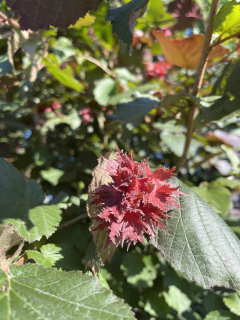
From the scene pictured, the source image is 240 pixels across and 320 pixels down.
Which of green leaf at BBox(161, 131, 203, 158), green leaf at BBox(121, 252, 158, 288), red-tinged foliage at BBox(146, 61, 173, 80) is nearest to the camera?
green leaf at BBox(121, 252, 158, 288)

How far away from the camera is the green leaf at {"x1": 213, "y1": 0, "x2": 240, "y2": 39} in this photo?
0.70 m

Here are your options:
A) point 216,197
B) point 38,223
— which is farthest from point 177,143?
point 38,223

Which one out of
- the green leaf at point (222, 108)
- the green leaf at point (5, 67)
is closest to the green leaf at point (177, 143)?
the green leaf at point (222, 108)

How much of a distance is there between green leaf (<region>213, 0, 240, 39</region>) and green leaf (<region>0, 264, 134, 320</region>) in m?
0.79

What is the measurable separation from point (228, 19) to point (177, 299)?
1.16 m

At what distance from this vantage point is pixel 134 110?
3.29ft

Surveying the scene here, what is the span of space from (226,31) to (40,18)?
1.83 feet

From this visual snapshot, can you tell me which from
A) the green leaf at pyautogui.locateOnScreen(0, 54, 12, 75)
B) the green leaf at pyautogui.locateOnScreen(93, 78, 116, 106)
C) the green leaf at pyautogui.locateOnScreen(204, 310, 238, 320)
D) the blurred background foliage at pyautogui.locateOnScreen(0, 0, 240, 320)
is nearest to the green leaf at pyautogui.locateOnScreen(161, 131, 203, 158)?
the blurred background foliage at pyautogui.locateOnScreen(0, 0, 240, 320)

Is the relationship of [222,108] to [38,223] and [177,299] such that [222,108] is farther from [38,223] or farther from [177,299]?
[177,299]

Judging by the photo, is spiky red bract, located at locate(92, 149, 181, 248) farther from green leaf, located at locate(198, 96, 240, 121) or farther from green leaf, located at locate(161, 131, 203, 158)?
green leaf, located at locate(161, 131, 203, 158)

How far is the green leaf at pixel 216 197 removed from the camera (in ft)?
3.39

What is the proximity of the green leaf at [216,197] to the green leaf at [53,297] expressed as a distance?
2.05 ft

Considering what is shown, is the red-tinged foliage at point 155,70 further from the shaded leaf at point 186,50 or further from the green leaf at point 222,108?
the green leaf at point 222,108

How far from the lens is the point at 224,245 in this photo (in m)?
0.64
